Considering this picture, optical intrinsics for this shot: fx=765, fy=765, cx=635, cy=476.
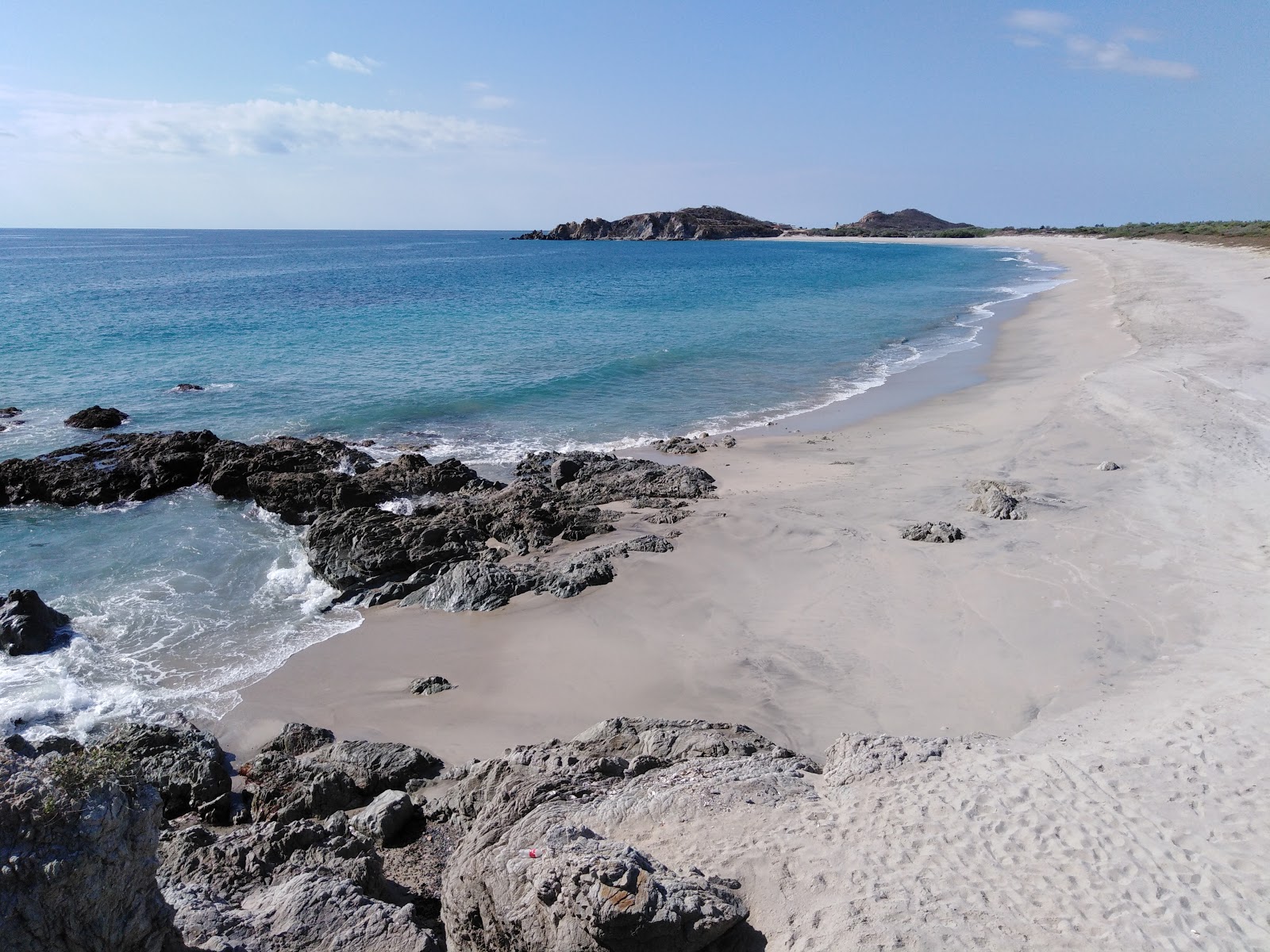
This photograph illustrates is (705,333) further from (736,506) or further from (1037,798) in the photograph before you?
(1037,798)

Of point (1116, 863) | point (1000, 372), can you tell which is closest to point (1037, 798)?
point (1116, 863)

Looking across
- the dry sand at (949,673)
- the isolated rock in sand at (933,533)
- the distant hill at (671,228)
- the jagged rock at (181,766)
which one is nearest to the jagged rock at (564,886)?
the dry sand at (949,673)

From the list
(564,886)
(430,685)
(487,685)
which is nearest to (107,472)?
(430,685)

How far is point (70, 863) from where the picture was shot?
170 inches

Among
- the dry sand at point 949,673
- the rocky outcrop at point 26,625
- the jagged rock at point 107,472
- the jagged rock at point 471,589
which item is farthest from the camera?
the jagged rock at point 107,472

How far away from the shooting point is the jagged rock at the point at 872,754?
7672 mm

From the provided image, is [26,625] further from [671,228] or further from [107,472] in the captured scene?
[671,228]

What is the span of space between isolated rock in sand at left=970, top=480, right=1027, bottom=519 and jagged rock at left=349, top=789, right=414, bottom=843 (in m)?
11.8

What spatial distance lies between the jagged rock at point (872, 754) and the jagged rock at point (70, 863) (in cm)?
578

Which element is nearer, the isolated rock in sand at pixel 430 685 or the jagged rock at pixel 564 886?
the jagged rock at pixel 564 886

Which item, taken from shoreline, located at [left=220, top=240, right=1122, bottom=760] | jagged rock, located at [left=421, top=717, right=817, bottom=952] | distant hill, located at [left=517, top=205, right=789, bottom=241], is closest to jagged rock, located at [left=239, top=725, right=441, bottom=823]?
shoreline, located at [left=220, top=240, right=1122, bottom=760]

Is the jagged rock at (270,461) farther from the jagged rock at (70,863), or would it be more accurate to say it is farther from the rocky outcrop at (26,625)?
the jagged rock at (70,863)

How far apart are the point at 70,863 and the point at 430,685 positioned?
260 inches

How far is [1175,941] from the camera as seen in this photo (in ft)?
18.7
